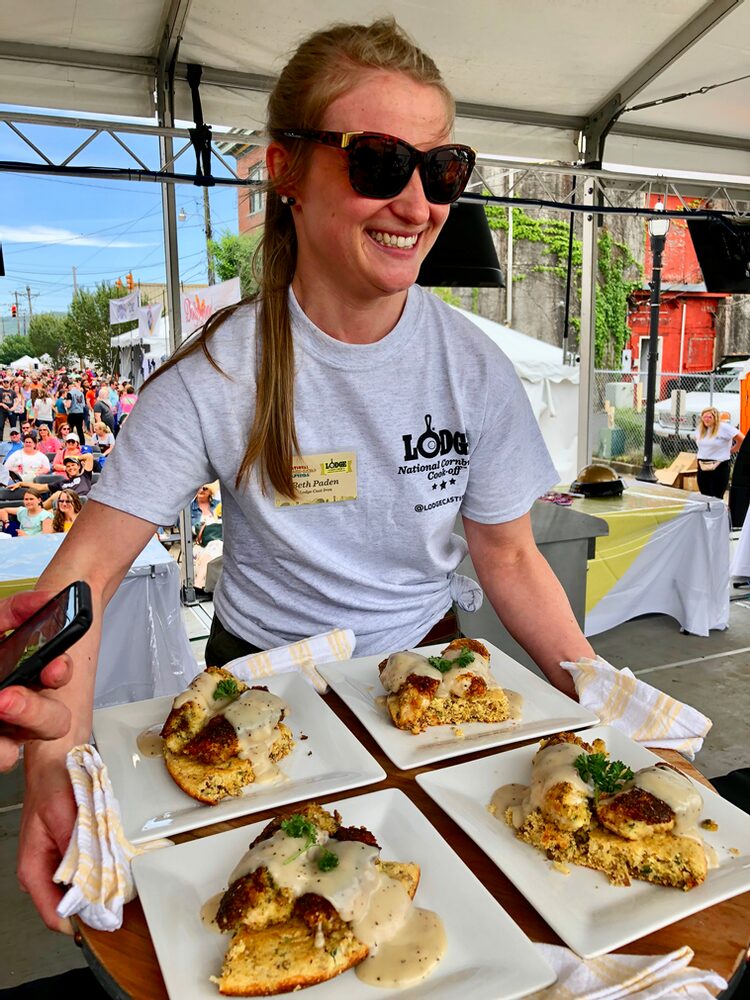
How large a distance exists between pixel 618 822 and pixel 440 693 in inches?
15.0

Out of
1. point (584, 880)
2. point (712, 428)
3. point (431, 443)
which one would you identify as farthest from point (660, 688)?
point (712, 428)

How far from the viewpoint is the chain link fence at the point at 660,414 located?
12.5m

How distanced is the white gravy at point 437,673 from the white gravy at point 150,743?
0.39m

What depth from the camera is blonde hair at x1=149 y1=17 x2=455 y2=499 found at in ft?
4.50

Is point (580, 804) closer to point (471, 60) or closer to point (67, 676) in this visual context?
point (67, 676)

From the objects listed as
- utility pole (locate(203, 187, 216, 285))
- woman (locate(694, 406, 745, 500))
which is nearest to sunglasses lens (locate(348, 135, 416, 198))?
utility pole (locate(203, 187, 216, 285))

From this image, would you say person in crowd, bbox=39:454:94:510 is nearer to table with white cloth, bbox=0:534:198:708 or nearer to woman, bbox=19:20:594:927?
table with white cloth, bbox=0:534:198:708

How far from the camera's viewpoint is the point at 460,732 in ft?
4.24

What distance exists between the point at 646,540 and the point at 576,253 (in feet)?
50.1

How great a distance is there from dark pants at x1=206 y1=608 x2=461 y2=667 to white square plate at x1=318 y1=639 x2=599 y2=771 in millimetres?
257

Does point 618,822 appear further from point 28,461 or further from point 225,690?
point 28,461

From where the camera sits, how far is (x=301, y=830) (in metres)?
0.95

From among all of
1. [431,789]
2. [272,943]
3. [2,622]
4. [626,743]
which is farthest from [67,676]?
[626,743]

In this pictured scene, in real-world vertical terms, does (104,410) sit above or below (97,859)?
above
